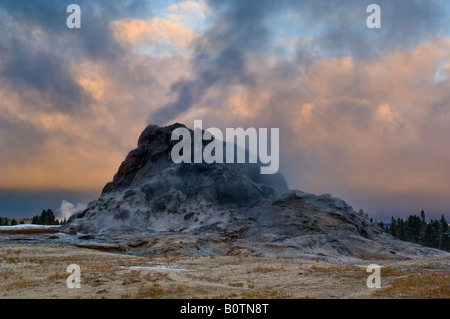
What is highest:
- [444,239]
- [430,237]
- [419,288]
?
[419,288]

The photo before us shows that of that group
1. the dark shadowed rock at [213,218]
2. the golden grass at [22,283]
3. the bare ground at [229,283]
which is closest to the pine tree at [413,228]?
the dark shadowed rock at [213,218]

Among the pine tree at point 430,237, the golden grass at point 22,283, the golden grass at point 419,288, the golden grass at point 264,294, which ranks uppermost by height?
the golden grass at point 419,288

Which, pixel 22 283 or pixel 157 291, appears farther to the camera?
pixel 22 283

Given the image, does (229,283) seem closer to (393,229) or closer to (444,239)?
(444,239)

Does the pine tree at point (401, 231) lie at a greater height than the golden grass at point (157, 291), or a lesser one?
lesser

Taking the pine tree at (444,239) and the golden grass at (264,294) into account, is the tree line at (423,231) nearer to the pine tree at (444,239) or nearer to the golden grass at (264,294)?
the pine tree at (444,239)

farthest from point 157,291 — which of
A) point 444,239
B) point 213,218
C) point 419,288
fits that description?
point 444,239

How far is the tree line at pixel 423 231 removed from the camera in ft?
361

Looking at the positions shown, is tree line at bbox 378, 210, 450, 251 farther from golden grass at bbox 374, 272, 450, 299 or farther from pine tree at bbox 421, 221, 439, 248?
golden grass at bbox 374, 272, 450, 299

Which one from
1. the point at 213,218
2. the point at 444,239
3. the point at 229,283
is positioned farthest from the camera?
the point at 444,239

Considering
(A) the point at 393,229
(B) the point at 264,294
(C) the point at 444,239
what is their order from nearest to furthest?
(B) the point at 264,294 → (C) the point at 444,239 → (A) the point at 393,229

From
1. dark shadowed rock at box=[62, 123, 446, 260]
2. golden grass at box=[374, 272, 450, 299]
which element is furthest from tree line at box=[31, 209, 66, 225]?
golden grass at box=[374, 272, 450, 299]

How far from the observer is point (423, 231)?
118 m

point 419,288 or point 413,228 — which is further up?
point 419,288
